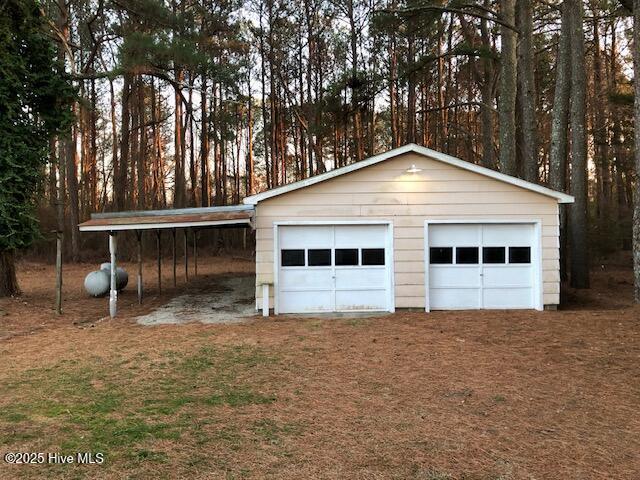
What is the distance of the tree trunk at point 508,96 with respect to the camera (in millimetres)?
13781

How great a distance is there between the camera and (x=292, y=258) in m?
9.97

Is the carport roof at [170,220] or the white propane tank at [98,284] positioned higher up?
the carport roof at [170,220]

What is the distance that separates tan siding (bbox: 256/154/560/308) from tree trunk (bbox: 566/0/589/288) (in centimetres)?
364

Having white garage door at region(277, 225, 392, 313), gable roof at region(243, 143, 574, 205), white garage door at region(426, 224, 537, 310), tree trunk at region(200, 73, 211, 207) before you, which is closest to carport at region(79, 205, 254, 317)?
gable roof at region(243, 143, 574, 205)

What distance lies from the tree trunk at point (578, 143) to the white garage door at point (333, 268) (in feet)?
20.9

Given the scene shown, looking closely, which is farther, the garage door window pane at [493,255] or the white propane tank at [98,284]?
the white propane tank at [98,284]

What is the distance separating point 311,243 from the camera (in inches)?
393

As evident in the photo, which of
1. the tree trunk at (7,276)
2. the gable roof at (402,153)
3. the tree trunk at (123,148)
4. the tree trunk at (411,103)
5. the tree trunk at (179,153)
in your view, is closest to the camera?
the gable roof at (402,153)

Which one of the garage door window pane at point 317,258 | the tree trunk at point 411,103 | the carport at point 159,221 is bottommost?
the garage door window pane at point 317,258

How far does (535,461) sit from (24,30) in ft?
44.7

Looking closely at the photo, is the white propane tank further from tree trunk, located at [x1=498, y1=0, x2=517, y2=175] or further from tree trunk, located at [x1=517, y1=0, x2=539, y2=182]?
tree trunk, located at [x1=517, y1=0, x2=539, y2=182]

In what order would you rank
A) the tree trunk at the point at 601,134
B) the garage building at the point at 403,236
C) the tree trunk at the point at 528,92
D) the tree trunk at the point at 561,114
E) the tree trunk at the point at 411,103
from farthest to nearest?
1. the tree trunk at the point at 411,103
2. the tree trunk at the point at 601,134
3. the tree trunk at the point at 528,92
4. the tree trunk at the point at 561,114
5. the garage building at the point at 403,236

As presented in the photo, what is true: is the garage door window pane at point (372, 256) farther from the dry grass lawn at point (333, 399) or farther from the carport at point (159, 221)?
the carport at point (159, 221)

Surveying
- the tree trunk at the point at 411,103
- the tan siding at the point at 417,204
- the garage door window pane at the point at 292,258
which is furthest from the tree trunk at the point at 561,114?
the garage door window pane at the point at 292,258
